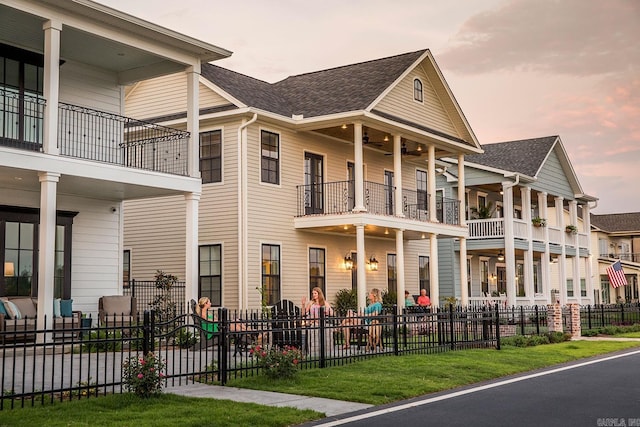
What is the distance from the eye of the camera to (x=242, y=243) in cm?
2416

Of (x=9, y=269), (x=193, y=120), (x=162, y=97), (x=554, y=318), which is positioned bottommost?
(x=554, y=318)

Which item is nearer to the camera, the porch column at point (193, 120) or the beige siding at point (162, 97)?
the porch column at point (193, 120)

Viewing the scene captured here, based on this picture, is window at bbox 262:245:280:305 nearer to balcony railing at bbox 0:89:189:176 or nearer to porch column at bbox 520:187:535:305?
balcony railing at bbox 0:89:189:176

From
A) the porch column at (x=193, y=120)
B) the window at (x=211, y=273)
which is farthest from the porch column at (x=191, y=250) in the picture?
the window at (x=211, y=273)

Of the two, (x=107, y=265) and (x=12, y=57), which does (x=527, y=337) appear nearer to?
(x=107, y=265)

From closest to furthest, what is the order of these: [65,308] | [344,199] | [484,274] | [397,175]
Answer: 1. [65,308]
2. [397,175]
3. [344,199]
4. [484,274]

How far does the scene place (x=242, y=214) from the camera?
79.6 feet

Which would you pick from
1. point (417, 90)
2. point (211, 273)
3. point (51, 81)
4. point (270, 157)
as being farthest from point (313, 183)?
point (51, 81)

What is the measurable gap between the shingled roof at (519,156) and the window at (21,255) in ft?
75.3

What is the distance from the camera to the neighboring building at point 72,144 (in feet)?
54.4

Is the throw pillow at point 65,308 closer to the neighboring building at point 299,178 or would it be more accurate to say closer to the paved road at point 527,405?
the neighboring building at point 299,178

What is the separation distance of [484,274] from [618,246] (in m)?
32.7

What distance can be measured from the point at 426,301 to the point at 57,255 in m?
14.5

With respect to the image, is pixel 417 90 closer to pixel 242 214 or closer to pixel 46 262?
pixel 242 214
